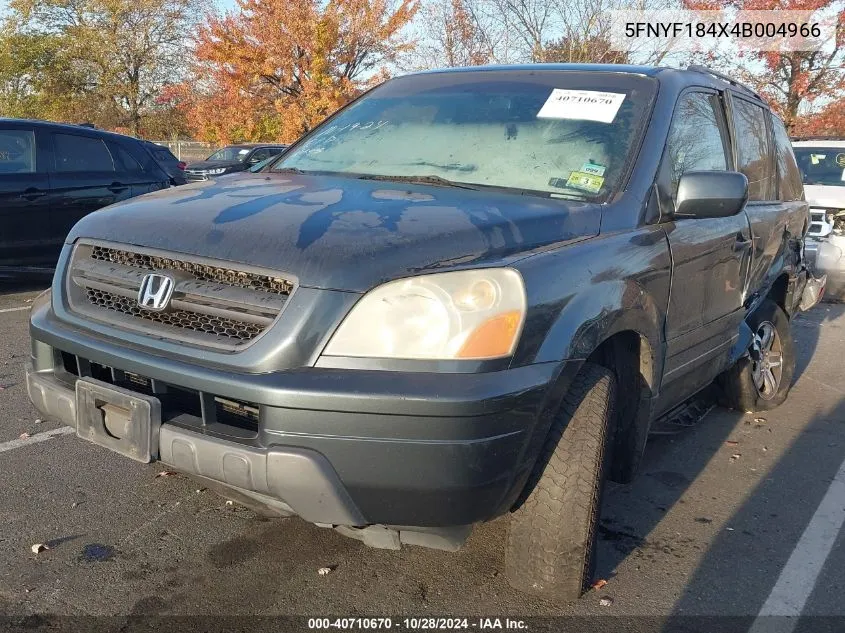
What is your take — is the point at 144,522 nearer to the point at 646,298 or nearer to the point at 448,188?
the point at 448,188

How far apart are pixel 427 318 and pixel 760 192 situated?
299 centimetres

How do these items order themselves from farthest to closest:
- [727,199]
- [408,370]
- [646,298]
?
Result: [727,199] → [646,298] → [408,370]

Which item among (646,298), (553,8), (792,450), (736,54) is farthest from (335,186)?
(736,54)

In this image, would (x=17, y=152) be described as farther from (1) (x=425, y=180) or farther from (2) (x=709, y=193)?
(2) (x=709, y=193)

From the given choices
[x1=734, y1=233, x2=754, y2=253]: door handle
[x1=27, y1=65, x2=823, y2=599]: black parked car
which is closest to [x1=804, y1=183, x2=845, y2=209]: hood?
[x1=734, y1=233, x2=754, y2=253]: door handle

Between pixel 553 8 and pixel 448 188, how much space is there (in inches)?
601

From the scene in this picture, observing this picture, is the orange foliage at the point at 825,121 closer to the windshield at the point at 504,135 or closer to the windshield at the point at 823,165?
the windshield at the point at 823,165

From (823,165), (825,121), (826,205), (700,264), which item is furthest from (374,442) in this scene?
(825,121)

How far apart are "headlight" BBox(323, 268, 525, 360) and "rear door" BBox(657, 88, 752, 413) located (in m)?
1.15

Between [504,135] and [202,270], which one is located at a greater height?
[504,135]

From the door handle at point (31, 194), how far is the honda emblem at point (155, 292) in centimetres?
568

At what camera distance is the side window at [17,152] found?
7207 millimetres

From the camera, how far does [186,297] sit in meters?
2.32

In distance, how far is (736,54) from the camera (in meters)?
18.6
